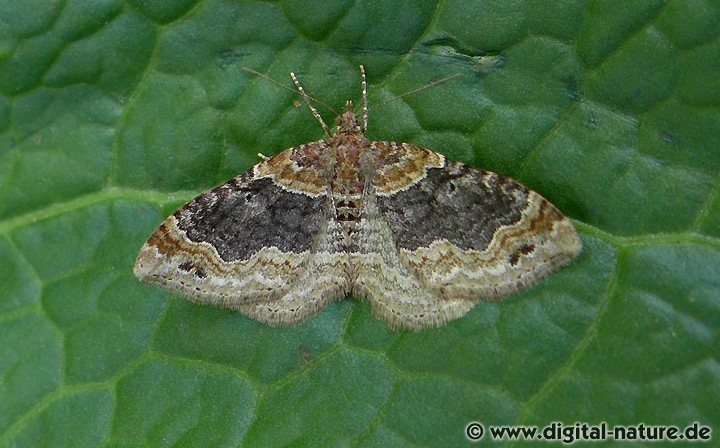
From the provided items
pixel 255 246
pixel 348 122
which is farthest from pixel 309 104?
pixel 255 246

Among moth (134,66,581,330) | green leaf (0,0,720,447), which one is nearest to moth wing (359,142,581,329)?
moth (134,66,581,330)

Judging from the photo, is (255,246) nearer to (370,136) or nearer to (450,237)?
(370,136)

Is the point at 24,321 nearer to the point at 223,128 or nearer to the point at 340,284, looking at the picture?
the point at 223,128

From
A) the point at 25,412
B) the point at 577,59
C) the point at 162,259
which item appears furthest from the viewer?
the point at 25,412

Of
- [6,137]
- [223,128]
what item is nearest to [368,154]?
[223,128]

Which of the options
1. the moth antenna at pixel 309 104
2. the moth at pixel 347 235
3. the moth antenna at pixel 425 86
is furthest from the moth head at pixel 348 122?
the moth antenna at pixel 425 86

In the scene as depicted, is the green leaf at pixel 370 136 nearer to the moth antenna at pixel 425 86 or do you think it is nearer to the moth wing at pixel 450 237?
the moth antenna at pixel 425 86
